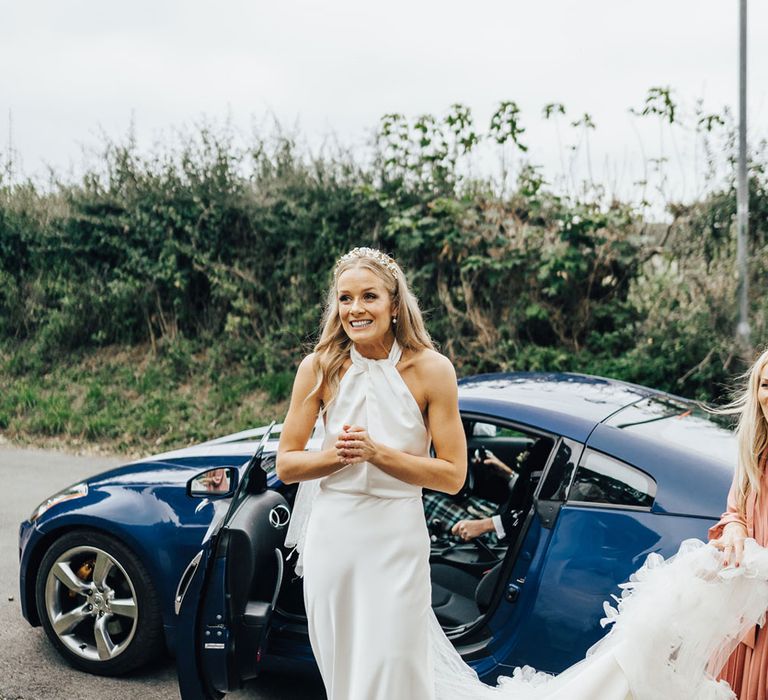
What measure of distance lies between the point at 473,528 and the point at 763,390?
1.94 meters

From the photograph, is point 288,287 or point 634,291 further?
point 288,287

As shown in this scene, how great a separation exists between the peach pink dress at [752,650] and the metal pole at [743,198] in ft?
20.0

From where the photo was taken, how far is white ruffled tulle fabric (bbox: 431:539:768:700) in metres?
2.03

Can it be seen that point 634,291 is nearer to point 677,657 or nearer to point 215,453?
point 215,453

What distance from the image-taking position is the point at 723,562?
81.3 inches

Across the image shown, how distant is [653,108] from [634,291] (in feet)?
6.99

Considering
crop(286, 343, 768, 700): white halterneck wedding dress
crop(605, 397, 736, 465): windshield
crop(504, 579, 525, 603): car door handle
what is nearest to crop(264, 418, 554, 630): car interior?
crop(504, 579, 525, 603): car door handle

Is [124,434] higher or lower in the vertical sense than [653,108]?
lower

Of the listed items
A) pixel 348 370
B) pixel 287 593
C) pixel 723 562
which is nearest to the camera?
pixel 723 562

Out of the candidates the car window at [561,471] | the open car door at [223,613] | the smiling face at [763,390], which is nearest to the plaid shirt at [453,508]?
the car window at [561,471]

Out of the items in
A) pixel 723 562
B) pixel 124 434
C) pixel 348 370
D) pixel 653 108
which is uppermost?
pixel 653 108

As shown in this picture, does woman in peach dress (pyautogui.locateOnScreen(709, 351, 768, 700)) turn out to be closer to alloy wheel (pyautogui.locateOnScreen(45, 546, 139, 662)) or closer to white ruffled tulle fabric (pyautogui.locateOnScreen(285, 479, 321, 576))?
white ruffled tulle fabric (pyautogui.locateOnScreen(285, 479, 321, 576))

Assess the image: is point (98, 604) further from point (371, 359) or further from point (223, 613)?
point (371, 359)

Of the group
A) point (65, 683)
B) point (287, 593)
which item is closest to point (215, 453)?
point (287, 593)
